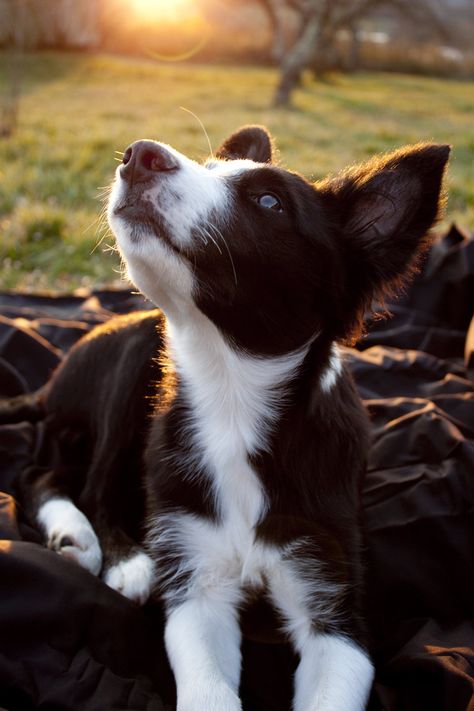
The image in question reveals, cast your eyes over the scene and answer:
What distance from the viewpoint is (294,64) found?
48.7 ft

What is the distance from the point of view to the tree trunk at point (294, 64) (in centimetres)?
1460

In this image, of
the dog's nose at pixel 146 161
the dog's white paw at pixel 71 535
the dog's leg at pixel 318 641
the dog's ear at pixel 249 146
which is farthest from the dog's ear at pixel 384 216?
the dog's white paw at pixel 71 535

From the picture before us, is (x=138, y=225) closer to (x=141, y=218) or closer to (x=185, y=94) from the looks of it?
(x=141, y=218)

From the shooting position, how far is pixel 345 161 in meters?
9.36

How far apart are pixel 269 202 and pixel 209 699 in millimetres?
1365

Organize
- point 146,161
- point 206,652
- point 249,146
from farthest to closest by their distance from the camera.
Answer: point 249,146 < point 206,652 < point 146,161

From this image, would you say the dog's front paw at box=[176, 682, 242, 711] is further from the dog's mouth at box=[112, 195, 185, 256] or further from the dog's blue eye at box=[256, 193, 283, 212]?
the dog's blue eye at box=[256, 193, 283, 212]

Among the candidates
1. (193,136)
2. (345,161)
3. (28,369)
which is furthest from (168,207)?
(193,136)

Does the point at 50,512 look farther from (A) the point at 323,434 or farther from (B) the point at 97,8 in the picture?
(B) the point at 97,8

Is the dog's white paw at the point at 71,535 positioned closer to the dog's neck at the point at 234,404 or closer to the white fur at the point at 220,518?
the white fur at the point at 220,518

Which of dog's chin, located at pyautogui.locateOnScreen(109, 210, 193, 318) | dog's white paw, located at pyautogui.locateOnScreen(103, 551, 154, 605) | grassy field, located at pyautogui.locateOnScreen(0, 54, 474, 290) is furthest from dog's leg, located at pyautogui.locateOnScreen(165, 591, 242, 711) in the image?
grassy field, located at pyautogui.locateOnScreen(0, 54, 474, 290)

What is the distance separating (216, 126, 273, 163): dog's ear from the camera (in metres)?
2.80

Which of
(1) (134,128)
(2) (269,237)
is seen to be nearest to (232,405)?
(2) (269,237)

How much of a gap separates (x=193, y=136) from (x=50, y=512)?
805 centimetres
